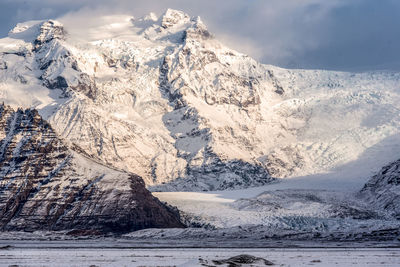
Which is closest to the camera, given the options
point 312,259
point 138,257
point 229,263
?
point 229,263

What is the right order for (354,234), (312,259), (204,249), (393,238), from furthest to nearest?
(354,234), (393,238), (204,249), (312,259)

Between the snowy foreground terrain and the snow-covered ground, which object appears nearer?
the snowy foreground terrain

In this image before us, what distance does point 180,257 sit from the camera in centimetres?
12406

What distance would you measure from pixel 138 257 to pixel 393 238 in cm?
8118

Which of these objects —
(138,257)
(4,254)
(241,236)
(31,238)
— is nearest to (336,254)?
(138,257)

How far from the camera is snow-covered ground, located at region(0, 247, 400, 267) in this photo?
10944cm

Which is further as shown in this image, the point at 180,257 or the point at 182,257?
the point at 182,257

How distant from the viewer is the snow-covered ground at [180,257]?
109 metres

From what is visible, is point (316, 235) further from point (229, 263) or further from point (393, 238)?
point (229, 263)

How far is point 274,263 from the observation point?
10900 centimetres

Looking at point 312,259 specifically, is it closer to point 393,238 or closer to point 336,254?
point 336,254

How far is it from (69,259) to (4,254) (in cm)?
1695

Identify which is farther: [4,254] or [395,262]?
[4,254]

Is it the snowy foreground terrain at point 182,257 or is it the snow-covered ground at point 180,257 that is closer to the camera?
the snowy foreground terrain at point 182,257
